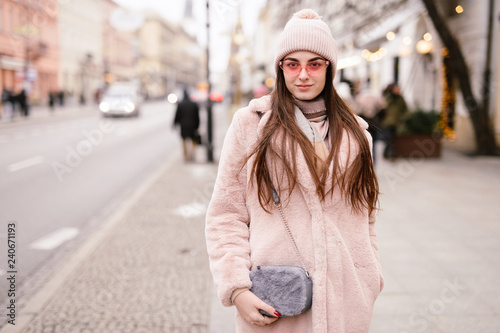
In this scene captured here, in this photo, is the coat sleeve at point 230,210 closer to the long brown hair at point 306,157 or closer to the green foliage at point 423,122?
the long brown hair at point 306,157

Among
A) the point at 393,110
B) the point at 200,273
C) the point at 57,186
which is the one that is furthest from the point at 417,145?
the point at 200,273

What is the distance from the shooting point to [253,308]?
1.56 m

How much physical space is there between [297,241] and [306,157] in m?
0.28

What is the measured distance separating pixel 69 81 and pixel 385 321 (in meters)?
49.3

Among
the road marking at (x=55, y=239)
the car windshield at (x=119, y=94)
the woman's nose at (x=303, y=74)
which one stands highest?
the car windshield at (x=119, y=94)

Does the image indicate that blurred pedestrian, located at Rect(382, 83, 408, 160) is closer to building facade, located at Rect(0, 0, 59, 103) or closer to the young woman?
the young woman

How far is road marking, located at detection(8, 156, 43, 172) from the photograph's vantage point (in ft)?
35.3

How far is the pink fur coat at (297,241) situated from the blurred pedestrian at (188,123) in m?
10.7

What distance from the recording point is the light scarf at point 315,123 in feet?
5.43

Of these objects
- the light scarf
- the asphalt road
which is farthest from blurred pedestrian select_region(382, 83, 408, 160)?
the light scarf

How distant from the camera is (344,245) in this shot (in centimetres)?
162

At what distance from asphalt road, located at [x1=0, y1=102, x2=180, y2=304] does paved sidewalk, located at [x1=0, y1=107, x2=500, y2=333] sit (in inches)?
16.1

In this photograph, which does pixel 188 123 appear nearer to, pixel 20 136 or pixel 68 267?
pixel 68 267

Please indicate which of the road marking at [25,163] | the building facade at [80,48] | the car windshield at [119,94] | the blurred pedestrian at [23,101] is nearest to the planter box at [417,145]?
the road marking at [25,163]
